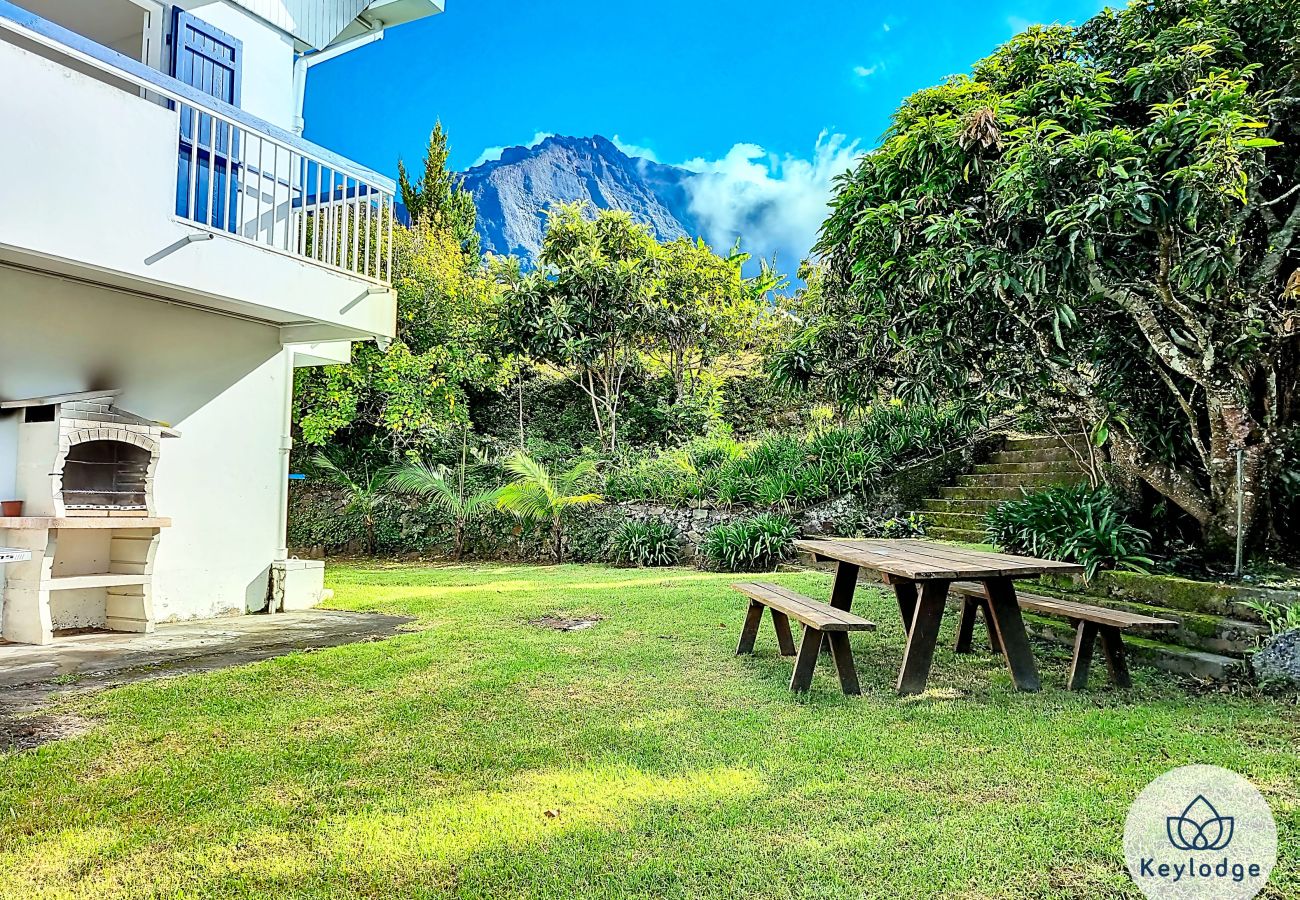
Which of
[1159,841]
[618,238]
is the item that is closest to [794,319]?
[618,238]

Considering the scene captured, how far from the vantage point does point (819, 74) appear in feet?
277

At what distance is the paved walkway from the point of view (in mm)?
4500

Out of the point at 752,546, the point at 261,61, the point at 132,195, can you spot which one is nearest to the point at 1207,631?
the point at 752,546

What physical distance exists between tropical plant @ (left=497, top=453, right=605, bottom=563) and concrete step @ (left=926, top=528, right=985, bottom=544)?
511cm

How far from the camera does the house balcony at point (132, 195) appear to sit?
4.62m

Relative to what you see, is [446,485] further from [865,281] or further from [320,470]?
[865,281]

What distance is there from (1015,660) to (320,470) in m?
13.7

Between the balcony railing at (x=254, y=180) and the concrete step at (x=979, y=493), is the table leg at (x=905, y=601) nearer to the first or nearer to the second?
the concrete step at (x=979, y=493)

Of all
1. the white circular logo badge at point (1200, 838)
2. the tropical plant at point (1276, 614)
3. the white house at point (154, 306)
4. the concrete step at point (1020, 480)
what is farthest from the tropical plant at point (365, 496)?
the white circular logo badge at point (1200, 838)

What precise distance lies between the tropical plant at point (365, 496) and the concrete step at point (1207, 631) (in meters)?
11.9

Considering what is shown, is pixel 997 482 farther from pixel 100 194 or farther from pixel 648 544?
pixel 100 194

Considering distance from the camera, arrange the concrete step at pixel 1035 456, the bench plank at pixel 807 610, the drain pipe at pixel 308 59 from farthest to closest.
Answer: the concrete step at pixel 1035 456 → the drain pipe at pixel 308 59 → the bench plank at pixel 807 610

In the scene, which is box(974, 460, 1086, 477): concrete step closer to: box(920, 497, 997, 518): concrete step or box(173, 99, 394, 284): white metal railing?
box(920, 497, 997, 518): concrete step

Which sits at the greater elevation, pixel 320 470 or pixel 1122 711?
pixel 320 470
